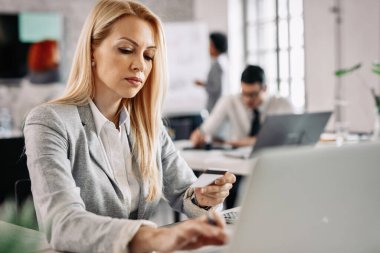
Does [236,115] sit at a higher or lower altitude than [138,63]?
lower

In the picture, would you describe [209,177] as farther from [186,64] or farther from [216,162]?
[186,64]

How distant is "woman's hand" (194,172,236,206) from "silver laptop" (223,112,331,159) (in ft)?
3.92

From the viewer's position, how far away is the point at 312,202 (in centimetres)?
95

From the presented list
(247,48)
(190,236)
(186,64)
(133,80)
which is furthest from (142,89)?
(247,48)

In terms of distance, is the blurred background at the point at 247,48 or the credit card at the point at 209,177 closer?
the credit card at the point at 209,177

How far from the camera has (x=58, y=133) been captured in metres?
1.47

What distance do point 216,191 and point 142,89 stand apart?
44cm

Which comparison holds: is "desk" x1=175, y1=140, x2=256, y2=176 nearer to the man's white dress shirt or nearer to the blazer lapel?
the man's white dress shirt

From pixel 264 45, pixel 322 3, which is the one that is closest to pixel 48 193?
pixel 322 3

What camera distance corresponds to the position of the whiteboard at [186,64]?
704cm

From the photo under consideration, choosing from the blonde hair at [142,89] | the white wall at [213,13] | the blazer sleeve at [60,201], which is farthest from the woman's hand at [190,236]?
the white wall at [213,13]

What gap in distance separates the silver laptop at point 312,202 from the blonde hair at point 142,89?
30.9 inches

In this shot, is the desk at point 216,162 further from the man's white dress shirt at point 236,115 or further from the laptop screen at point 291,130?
the man's white dress shirt at point 236,115

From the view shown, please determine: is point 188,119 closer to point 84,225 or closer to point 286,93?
point 286,93
